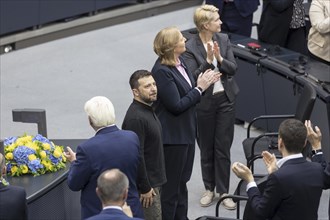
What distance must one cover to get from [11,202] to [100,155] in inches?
26.6

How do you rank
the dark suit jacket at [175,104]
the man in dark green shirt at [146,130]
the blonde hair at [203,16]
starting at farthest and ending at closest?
the blonde hair at [203,16] → the dark suit jacket at [175,104] → the man in dark green shirt at [146,130]

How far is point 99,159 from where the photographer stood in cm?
634

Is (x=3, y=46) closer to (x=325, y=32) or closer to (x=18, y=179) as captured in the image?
(x=325, y=32)

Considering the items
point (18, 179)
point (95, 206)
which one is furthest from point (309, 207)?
point (18, 179)

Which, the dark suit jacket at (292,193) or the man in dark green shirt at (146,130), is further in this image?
the man in dark green shirt at (146,130)

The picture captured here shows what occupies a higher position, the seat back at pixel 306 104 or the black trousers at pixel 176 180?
the seat back at pixel 306 104

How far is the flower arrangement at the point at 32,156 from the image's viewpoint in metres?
7.01

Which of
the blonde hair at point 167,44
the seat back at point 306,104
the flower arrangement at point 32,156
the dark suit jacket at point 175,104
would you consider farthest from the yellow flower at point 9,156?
the seat back at point 306,104

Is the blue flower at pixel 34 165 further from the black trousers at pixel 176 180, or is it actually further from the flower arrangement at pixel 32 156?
the black trousers at pixel 176 180

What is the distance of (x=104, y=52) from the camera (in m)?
12.8

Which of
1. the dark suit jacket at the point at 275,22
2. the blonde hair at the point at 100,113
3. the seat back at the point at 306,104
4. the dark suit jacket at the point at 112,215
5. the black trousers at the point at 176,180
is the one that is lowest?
the black trousers at the point at 176,180

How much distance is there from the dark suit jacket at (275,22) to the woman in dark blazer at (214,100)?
2.38 m

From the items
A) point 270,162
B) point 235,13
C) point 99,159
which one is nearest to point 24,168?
point 99,159

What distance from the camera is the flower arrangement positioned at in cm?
701
